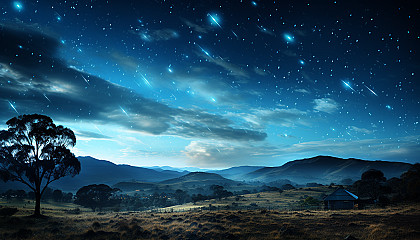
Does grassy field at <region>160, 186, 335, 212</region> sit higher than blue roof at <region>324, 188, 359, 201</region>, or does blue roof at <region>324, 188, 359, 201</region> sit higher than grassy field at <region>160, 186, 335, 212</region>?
blue roof at <region>324, 188, 359, 201</region>

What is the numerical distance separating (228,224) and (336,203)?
37944 mm

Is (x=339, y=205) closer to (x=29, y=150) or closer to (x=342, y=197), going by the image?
(x=342, y=197)

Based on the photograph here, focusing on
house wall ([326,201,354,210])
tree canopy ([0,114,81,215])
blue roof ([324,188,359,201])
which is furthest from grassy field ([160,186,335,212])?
tree canopy ([0,114,81,215])

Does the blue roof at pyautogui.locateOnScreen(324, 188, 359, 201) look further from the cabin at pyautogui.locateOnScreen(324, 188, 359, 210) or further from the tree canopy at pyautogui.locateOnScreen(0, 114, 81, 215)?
the tree canopy at pyautogui.locateOnScreen(0, 114, 81, 215)

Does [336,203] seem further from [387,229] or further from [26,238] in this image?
[26,238]

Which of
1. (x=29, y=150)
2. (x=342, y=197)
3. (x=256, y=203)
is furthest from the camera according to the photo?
(x=256, y=203)

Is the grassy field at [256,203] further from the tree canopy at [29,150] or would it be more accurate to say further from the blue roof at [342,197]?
the tree canopy at [29,150]

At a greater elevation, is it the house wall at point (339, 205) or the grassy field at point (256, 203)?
the house wall at point (339, 205)

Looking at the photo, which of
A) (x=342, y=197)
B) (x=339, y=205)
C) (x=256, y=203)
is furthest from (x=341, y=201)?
(x=256, y=203)

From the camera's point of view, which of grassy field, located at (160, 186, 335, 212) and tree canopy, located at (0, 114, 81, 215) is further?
grassy field, located at (160, 186, 335, 212)

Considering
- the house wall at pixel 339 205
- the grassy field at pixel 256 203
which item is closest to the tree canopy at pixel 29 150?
the grassy field at pixel 256 203

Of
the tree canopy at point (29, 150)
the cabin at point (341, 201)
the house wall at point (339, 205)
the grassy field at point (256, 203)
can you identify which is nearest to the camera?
the tree canopy at point (29, 150)

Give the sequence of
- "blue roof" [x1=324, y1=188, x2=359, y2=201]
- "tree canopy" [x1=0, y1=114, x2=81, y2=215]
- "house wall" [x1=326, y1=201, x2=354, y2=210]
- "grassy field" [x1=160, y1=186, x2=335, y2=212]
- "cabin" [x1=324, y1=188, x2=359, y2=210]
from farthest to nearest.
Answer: "grassy field" [x1=160, y1=186, x2=335, y2=212] < "blue roof" [x1=324, y1=188, x2=359, y2=201] < "cabin" [x1=324, y1=188, x2=359, y2=210] < "house wall" [x1=326, y1=201, x2=354, y2=210] < "tree canopy" [x1=0, y1=114, x2=81, y2=215]

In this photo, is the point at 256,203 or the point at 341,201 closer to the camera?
the point at 341,201
